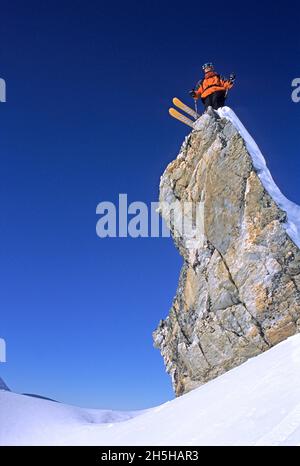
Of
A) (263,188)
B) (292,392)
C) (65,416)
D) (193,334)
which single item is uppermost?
(263,188)

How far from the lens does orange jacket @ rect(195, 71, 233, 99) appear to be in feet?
114

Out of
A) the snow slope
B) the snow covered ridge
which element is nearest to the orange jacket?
the snow covered ridge

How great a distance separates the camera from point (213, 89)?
34.7 m

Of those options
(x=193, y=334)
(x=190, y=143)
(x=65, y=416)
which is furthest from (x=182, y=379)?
(x=190, y=143)

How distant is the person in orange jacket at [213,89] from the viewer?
34438mm

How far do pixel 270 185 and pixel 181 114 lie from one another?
1074 cm

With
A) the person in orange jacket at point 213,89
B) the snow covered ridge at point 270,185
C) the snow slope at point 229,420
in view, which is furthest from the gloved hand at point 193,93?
the snow slope at point 229,420

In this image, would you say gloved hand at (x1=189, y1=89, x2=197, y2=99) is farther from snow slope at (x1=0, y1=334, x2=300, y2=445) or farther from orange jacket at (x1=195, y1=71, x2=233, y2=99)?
snow slope at (x1=0, y1=334, x2=300, y2=445)

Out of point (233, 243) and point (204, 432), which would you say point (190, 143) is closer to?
point (233, 243)

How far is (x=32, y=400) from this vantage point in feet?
89.8

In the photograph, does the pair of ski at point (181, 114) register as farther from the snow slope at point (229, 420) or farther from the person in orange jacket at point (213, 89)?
the snow slope at point (229, 420)

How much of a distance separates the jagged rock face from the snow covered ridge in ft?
1.76

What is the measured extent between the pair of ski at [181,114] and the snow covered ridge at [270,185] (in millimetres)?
3352

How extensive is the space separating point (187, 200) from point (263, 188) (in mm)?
6345
